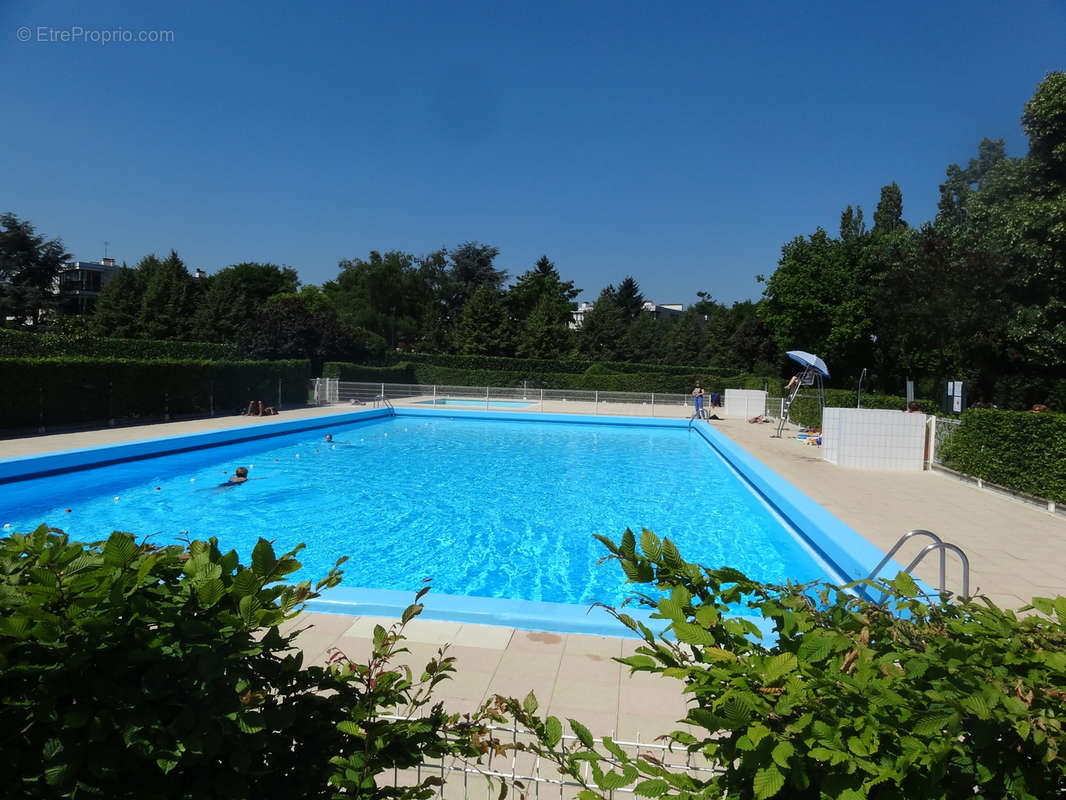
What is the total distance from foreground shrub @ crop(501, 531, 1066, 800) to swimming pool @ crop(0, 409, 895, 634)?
3.71m

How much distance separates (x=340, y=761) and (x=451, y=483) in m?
11.5

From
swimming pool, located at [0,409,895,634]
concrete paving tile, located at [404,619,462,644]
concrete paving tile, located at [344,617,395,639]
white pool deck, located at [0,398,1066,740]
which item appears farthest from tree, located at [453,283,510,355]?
concrete paving tile, located at [404,619,462,644]

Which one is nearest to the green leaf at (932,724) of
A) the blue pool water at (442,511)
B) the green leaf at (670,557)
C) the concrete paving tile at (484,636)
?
the green leaf at (670,557)

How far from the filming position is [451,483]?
12734mm

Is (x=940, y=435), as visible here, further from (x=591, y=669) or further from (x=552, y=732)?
(x=552, y=732)

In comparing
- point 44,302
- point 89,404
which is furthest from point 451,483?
point 44,302

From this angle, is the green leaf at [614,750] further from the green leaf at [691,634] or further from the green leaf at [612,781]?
the green leaf at [691,634]

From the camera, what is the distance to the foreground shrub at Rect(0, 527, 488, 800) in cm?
127

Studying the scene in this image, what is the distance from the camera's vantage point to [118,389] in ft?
55.5

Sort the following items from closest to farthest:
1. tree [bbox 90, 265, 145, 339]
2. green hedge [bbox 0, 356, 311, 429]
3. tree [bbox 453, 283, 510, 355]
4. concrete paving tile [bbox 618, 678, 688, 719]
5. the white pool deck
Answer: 1. concrete paving tile [bbox 618, 678, 688, 719]
2. the white pool deck
3. green hedge [bbox 0, 356, 311, 429]
4. tree [bbox 90, 265, 145, 339]
5. tree [bbox 453, 283, 510, 355]

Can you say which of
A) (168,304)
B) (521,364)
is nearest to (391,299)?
(168,304)

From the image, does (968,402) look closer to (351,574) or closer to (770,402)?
(770,402)

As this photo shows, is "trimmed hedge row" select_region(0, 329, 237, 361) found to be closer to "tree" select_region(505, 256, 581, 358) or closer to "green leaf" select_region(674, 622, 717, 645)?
"tree" select_region(505, 256, 581, 358)

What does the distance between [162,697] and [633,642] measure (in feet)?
12.3
